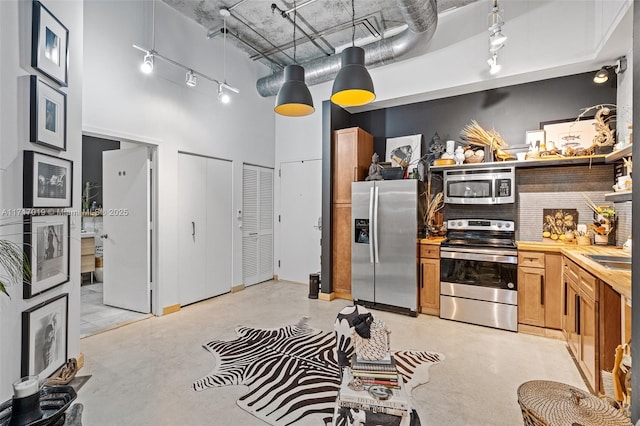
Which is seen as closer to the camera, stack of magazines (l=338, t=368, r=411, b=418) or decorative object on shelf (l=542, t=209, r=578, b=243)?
stack of magazines (l=338, t=368, r=411, b=418)

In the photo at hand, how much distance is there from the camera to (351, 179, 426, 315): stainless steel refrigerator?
13.4 ft

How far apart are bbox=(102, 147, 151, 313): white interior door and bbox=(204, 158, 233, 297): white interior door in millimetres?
868

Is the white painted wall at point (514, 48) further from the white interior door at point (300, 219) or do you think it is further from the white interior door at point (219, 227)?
the white interior door at point (219, 227)

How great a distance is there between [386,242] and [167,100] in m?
3.43

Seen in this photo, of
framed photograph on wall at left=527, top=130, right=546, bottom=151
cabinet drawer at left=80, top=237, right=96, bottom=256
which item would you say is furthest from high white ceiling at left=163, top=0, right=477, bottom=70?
cabinet drawer at left=80, top=237, right=96, bottom=256

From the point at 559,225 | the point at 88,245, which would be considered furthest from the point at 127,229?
the point at 559,225

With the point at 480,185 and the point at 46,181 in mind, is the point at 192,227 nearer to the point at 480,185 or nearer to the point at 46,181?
the point at 46,181

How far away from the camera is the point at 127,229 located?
427 centimetres

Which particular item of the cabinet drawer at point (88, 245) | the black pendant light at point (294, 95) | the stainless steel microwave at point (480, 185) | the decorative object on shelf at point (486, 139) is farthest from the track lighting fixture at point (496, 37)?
the cabinet drawer at point (88, 245)

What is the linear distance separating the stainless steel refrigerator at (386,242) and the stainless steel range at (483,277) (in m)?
0.41

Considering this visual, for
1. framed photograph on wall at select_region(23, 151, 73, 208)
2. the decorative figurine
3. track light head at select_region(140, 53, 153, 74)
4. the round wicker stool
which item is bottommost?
the round wicker stool

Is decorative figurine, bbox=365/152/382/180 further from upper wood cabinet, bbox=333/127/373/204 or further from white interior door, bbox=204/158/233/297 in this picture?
white interior door, bbox=204/158/233/297

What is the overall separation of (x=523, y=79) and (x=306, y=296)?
4200 millimetres

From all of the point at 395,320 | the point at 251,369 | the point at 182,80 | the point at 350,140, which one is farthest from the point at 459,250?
the point at 182,80
